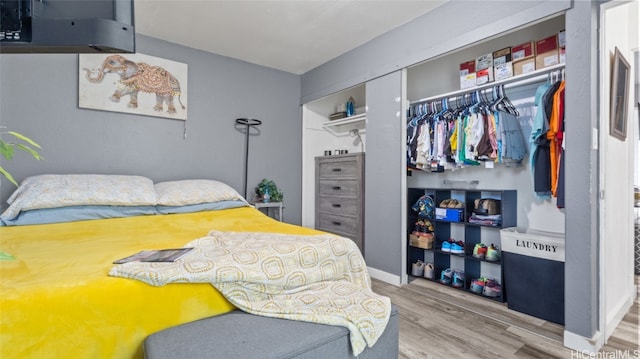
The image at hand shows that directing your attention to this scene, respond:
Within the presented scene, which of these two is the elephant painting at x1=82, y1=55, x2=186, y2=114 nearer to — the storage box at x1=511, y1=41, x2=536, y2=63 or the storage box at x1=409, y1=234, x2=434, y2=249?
the storage box at x1=409, y1=234, x2=434, y2=249

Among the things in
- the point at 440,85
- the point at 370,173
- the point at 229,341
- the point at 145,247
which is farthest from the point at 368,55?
the point at 229,341

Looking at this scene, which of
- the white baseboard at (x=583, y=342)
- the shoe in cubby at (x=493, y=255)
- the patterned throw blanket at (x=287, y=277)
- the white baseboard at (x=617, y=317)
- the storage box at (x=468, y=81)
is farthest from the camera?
the storage box at (x=468, y=81)

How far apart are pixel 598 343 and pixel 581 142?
3.58 feet

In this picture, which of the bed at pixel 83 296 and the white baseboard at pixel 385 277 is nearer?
the bed at pixel 83 296

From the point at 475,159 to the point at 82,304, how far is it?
2513 mm

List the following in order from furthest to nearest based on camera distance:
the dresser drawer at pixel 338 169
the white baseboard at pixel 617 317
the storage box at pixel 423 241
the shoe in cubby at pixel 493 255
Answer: the dresser drawer at pixel 338 169 → the storage box at pixel 423 241 → the shoe in cubby at pixel 493 255 → the white baseboard at pixel 617 317

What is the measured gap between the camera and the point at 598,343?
169 centimetres

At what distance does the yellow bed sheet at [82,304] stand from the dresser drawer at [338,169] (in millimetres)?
2185

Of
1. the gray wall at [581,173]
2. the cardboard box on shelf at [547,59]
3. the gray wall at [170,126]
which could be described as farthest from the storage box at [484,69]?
the gray wall at [170,126]

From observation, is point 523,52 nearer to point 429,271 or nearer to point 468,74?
point 468,74

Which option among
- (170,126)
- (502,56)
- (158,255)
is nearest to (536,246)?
(502,56)

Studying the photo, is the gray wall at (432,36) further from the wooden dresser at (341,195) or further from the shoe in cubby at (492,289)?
the shoe in cubby at (492,289)

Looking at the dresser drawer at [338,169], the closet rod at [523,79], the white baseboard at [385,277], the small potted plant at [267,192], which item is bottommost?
the white baseboard at [385,277]

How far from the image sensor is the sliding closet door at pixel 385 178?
9.09ft
